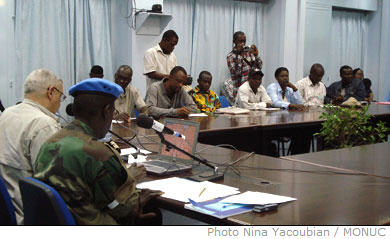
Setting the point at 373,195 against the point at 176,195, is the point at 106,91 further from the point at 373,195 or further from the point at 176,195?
the point at 373,195

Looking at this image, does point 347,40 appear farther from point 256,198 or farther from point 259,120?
point 256,198

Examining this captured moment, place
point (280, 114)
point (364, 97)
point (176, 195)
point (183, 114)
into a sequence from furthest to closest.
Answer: point (364, 97), point (280, 114), point (183, 114), point (176, 195)

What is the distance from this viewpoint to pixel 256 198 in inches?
72.7

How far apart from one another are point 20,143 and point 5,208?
331 millimetres

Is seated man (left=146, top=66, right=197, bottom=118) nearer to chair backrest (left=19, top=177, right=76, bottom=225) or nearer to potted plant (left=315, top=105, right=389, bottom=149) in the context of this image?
potted plant (left=315, top=105, right=389, bottom=149)

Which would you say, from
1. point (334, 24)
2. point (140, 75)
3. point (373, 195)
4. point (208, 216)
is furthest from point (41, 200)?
point (334, 24)

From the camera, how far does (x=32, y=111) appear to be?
221 cm

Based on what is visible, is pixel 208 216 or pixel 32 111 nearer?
pixel 208 216

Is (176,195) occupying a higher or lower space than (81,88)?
lower

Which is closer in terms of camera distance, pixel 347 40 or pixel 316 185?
pixel 316 185

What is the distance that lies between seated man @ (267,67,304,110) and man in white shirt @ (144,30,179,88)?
143 centimetres

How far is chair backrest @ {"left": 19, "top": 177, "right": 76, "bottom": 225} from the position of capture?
1425 millimetres

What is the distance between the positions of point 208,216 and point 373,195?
2.37 feet

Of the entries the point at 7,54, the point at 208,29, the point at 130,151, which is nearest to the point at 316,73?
the point at 208,29
